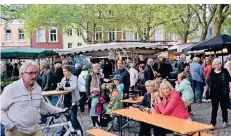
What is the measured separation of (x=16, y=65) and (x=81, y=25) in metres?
13.2

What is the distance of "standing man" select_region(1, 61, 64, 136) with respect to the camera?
3.65 meters

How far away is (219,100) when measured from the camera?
22.4 ft

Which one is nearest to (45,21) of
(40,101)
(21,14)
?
(21,14)

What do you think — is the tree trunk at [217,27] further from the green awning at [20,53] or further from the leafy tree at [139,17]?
the leafy tree at [139,17]

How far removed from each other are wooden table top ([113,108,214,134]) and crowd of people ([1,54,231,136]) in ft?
0.48

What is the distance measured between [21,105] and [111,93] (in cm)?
346

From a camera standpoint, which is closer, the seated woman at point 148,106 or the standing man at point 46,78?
the seated woman at point 148,106

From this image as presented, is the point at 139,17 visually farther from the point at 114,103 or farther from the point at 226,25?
the point at 114,103

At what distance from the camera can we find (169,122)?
479 cm

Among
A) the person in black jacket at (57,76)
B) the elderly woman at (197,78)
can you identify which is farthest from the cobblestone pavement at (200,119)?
the person in black jacket at (57,76)

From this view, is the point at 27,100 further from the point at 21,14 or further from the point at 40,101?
the point at 21,14

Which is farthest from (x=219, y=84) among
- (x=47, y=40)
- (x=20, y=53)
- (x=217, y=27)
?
(x=47, y=40)

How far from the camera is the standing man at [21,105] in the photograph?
→ 144 inches

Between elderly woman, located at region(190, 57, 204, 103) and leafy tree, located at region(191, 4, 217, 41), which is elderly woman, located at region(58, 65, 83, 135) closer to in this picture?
elderly woman, located at region(190, 57, 204, 103)
